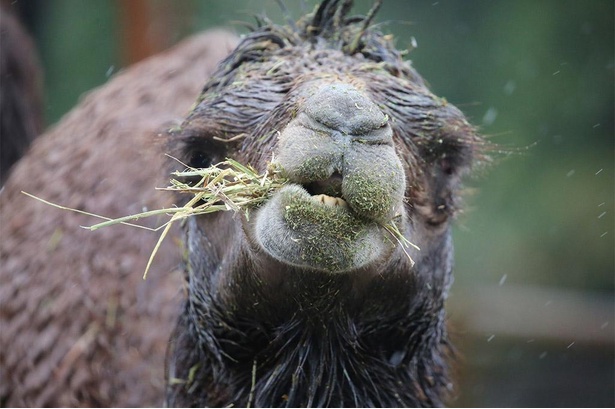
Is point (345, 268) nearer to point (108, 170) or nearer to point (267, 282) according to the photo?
point (267, 282)

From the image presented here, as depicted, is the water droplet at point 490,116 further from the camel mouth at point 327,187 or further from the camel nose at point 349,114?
the camel mouth at point 327,187

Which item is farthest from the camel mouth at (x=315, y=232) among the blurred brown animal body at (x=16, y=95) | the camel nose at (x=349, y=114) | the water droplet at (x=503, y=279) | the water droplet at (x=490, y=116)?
the water droplet at (x=503, y=279)

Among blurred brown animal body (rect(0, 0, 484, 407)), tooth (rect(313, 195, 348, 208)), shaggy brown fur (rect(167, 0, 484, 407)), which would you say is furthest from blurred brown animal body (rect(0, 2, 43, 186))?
tooth (rect(313, 195, 348, 208))

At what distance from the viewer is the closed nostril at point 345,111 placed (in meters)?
3.09

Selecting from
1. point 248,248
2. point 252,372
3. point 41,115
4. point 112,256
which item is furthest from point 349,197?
point 41,115

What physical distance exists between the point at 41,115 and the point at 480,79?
572 cm

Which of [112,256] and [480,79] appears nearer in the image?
[112,256]

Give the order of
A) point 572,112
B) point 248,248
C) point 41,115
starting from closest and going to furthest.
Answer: point 248,248 < point 41,115 < point 572,112

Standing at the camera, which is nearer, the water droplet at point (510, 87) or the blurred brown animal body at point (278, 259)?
the blurred brown animal body at point (278, 259)

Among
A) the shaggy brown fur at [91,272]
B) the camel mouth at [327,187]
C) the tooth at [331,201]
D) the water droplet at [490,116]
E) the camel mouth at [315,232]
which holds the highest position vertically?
the water droplet at [490,116]

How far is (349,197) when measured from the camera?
119 inches

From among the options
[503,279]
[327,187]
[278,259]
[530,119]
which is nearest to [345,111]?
[327,187]

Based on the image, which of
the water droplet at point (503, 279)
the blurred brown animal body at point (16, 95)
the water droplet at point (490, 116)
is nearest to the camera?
the blurred brown animal body at point (16, 95)

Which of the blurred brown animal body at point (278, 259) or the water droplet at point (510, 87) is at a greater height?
the water droplet at point (510, 87)
